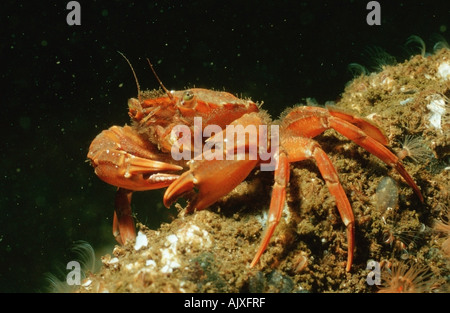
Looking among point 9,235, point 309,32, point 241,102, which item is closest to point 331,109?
point 241,102

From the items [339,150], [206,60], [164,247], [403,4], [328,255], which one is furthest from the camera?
[403,4]

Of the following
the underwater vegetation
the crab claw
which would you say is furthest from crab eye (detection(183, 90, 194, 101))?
the underwater vegetation

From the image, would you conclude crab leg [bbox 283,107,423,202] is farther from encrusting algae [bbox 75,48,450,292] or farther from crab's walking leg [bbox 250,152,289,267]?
crab's walking leg [bbox 250,152,289,267]

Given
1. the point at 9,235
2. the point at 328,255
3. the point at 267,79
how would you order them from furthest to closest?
the point at 267,79 → the point at 9,235 → the point at 328,255

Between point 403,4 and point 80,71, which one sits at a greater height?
point 403,4

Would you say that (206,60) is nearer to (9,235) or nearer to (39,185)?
(39,185)

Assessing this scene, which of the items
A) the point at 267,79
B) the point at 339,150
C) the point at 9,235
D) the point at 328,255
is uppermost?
the point at 267,79
